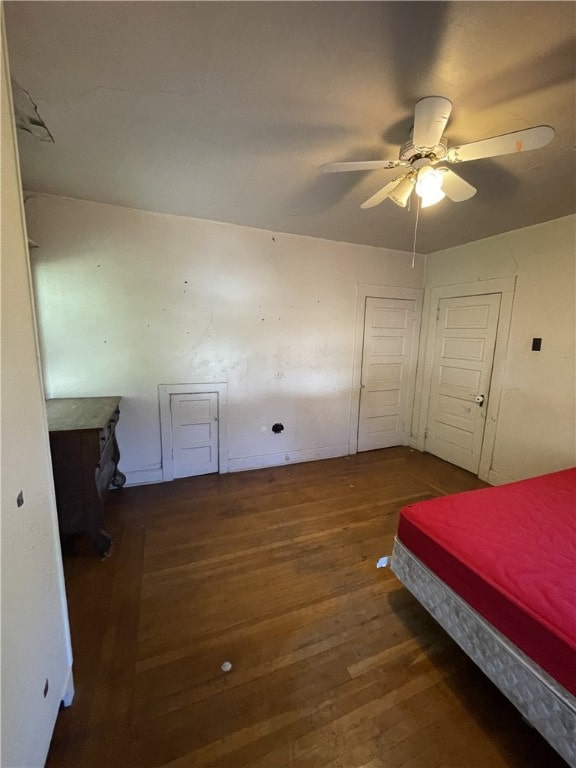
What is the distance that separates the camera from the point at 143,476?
2.94 meters

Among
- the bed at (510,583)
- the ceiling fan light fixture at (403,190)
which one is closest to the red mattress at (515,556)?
the bed at (510,583)

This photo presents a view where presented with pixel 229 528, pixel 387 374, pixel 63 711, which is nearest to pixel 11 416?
pixel 63 711

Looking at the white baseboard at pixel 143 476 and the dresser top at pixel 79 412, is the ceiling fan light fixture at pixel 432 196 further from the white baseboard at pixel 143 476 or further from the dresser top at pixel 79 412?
the white baseboard at pixel 143 476

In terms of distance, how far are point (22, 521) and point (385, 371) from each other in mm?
3666

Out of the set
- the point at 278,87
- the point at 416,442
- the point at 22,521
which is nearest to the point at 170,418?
the point at 22,521

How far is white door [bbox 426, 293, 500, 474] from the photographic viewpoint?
Result: 10.5 feet

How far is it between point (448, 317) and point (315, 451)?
2.27 metres

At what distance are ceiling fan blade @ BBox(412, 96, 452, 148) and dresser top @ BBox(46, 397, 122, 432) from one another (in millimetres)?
2306

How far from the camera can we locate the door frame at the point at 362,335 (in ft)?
11.8

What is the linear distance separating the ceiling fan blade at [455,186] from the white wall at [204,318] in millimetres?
1742

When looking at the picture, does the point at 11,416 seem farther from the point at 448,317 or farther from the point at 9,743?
the point at 448,317

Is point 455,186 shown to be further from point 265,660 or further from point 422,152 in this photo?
point 265,660

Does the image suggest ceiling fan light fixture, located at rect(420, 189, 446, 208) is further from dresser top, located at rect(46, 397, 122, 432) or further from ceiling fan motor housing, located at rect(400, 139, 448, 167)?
dresser top, located at rect(46, 397, 122, 432)

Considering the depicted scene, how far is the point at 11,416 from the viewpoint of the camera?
854 mm
